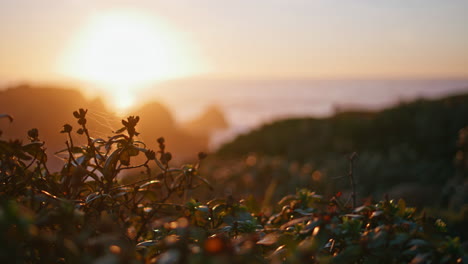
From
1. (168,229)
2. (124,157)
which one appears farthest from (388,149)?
(124,157)

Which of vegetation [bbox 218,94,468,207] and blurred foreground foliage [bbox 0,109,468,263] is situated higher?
blurred foreground foliage [bbox 0,109,468,263]

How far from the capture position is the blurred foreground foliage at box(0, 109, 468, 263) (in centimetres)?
110

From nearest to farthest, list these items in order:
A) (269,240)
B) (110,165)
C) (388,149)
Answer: (269,240), (110,165), (388,149)

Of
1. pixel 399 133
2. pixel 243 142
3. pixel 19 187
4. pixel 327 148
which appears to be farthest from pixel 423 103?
pixel 19 187

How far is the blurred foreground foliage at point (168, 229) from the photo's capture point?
110 centimetres

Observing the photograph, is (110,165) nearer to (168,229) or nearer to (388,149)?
(168,229)

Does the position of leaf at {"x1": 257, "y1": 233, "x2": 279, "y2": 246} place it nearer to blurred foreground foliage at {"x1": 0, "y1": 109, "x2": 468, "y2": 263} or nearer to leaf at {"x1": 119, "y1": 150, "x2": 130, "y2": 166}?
blurred foreground foliage at {"x1": 0, "y1": 109, "x2": 468, "y2": 263}

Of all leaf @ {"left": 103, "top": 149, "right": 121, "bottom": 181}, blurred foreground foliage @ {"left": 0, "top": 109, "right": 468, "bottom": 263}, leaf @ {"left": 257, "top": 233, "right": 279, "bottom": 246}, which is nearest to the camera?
blurred foreground foliage @ {"left": 0, "top": 109, "right": 468, "bottom": 263}

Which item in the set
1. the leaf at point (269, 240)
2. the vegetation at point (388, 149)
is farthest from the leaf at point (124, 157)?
the vegetation at point (388, 149)

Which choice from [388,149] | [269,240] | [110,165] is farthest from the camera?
[388,149]

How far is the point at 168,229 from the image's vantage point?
A: 1898mm

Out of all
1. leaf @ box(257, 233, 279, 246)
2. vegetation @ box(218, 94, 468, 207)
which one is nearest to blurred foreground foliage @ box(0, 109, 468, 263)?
leaf @ box(257, 233, 279, 246)

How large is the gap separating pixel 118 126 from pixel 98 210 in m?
0.48

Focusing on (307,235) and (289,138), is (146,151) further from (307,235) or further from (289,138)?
(289,138)
